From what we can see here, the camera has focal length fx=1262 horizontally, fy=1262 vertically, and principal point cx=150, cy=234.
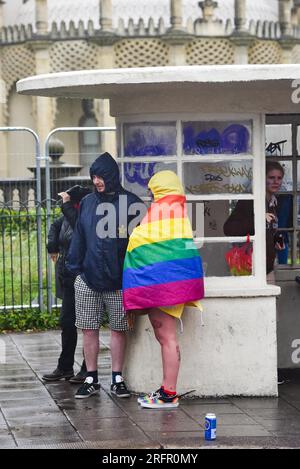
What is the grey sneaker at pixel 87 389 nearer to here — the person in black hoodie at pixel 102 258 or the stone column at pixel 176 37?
the person in black hoodie at pixel 102 258

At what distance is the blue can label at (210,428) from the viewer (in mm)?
8039

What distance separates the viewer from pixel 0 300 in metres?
16.0

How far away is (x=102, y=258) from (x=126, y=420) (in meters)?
1.38

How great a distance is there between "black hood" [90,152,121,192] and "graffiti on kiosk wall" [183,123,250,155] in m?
0.58

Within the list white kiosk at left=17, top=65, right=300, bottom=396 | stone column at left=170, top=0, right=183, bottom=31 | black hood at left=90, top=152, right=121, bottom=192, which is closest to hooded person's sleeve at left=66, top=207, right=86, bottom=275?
black hood at left=90, top=152, right=121, bottom=192

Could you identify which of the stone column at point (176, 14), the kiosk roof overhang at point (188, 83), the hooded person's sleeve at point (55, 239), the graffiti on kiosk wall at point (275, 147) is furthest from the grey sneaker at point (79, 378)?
the stone column at point (176, 14)

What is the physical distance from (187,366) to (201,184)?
4.64ft

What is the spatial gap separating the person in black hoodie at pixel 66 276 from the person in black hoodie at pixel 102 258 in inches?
24.8

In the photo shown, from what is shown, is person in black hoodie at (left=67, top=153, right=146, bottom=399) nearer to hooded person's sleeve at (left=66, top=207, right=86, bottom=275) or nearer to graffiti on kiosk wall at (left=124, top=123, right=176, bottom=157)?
hooded person's sleeve at (left=66, top=207, right=86, bottom=275)

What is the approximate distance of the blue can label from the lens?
316 inches

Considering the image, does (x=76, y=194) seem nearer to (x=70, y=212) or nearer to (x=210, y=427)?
(x=70, y=212)

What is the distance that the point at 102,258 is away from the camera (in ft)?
31.5

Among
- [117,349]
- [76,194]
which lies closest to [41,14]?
[76,194]
